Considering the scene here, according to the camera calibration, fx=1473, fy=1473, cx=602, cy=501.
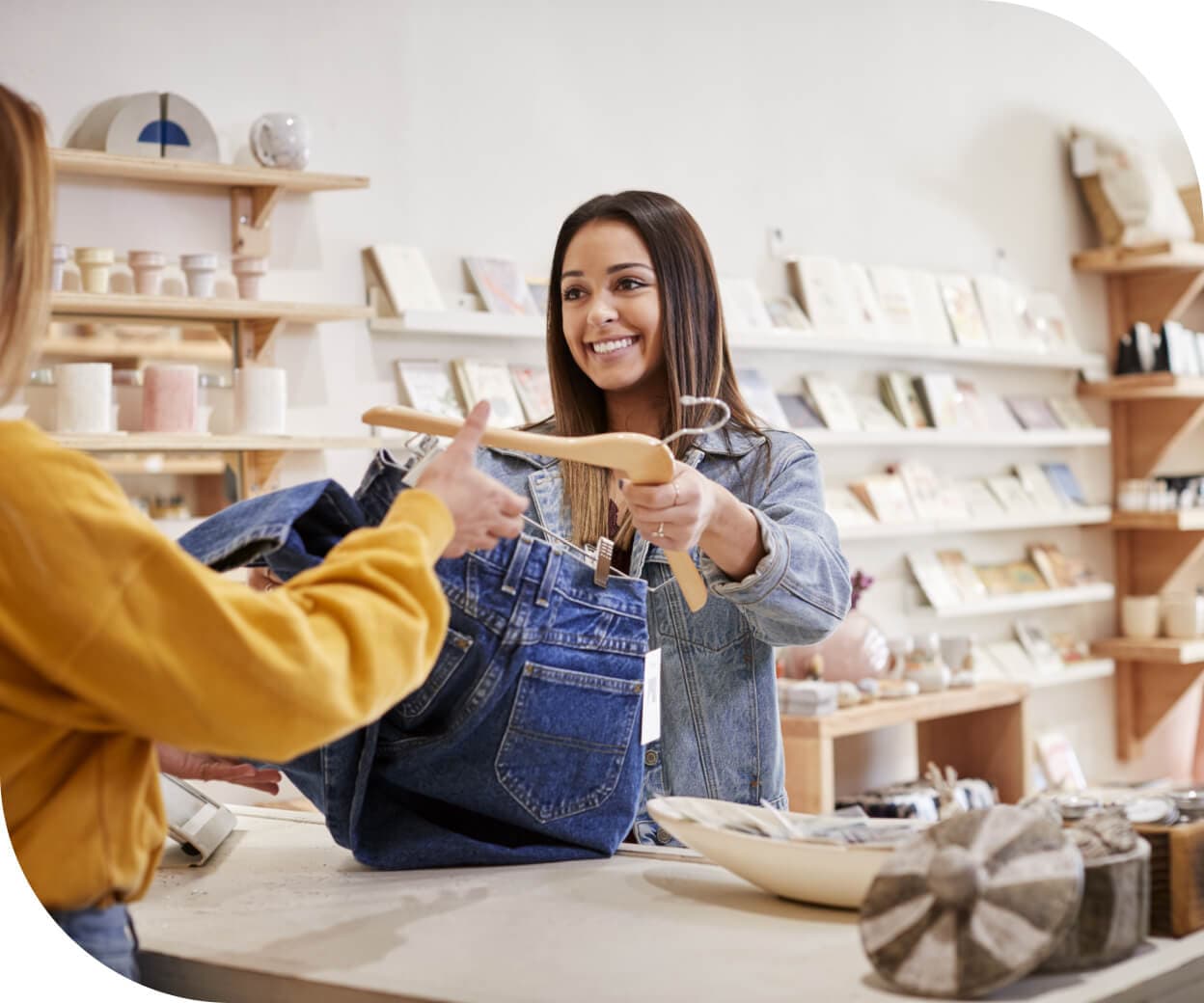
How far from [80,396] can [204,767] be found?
4.26ft

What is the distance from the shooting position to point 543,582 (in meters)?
1.23

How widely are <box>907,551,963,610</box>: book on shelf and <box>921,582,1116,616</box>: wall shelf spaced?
0.08ft

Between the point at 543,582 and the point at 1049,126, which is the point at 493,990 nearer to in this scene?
the point at 543,582

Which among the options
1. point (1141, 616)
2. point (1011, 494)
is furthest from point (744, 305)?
point (1141, 616)

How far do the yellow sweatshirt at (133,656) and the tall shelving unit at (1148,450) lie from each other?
13.3 feet

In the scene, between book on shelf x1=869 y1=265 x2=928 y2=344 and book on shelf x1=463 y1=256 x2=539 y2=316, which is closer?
book on shelf x1=463 y1=256 x2=539 y2=316

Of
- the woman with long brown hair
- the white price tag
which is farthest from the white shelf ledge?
the white price tag

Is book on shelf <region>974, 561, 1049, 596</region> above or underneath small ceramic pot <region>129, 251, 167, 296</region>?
underneath

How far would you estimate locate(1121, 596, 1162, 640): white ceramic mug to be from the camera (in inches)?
184

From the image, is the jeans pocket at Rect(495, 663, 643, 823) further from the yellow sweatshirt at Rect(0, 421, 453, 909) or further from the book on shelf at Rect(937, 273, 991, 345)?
the book on shelf at Rect(937, 273, 991, 345)

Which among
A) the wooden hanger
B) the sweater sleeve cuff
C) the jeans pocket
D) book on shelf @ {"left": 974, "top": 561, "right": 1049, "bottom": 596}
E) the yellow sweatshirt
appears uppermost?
the wooden hanger

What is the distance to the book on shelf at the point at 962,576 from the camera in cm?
420

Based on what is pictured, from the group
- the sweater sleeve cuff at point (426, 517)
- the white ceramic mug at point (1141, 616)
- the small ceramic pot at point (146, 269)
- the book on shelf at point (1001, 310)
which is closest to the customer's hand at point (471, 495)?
the sweater sleeve cuff at point (426, 517)

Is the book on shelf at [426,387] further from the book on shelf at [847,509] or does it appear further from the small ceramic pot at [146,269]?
the book on shelf at [847,509]
